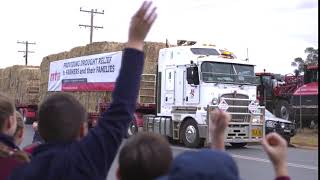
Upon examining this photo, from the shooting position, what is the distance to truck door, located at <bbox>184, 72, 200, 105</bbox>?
18969 millimetres

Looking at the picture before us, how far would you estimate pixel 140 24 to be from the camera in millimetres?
2635

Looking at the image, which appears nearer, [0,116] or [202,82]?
[0,116]

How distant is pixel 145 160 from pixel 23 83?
37.9m

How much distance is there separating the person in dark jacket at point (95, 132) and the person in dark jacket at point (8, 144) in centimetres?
35

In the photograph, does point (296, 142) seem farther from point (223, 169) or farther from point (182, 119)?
point (223, 169)

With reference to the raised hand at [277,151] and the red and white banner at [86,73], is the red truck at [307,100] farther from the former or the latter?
the raised hand at [277,151]

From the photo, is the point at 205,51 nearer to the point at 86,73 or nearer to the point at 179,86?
the point at 179,86

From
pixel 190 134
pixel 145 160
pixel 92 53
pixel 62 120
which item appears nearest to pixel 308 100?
pixel 190 134

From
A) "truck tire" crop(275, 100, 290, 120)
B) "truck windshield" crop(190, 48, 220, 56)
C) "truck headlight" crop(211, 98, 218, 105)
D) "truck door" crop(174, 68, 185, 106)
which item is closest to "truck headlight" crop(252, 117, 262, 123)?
"truck headlight" crop(211, 98, 218, 105)

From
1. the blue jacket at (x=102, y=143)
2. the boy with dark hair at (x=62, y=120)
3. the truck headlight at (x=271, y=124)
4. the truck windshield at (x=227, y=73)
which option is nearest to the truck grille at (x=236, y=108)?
the truck windshield at (x=227, y=73)

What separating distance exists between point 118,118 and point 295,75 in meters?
28.6

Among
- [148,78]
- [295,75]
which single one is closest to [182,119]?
[148,78]

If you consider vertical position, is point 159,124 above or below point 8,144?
below

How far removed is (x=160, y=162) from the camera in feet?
8.27
